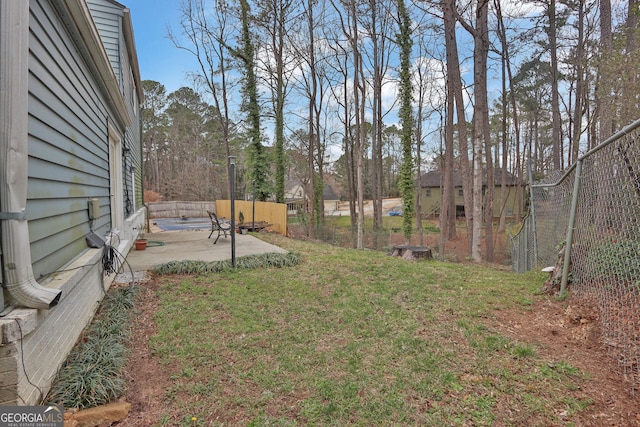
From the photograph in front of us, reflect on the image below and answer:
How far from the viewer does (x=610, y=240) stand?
2.70 meters

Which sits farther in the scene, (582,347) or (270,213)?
(270,213)

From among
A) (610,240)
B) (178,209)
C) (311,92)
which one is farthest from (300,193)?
(610,240)

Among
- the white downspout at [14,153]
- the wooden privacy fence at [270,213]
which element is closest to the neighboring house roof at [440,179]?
the wooden privacy fence at [270,213]

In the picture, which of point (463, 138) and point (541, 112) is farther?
point (541, 112)

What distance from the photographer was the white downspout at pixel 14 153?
1498 mm

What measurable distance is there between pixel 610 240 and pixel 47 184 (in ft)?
14.1

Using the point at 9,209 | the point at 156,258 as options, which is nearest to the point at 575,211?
the point at 9,209

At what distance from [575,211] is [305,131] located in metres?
18.6

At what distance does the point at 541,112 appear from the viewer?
1828cm

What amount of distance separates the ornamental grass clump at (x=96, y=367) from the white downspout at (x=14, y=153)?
0.60m

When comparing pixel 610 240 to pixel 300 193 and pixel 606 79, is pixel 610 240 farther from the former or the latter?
pixel 300 193

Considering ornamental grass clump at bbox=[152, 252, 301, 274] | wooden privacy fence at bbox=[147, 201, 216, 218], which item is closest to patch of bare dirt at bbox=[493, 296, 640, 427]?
ornamental grass clump at bbox=[152, 252, 301, 274]

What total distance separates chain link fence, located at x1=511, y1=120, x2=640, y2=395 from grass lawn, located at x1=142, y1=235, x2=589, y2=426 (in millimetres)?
505

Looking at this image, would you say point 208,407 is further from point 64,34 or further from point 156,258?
point 156,258
